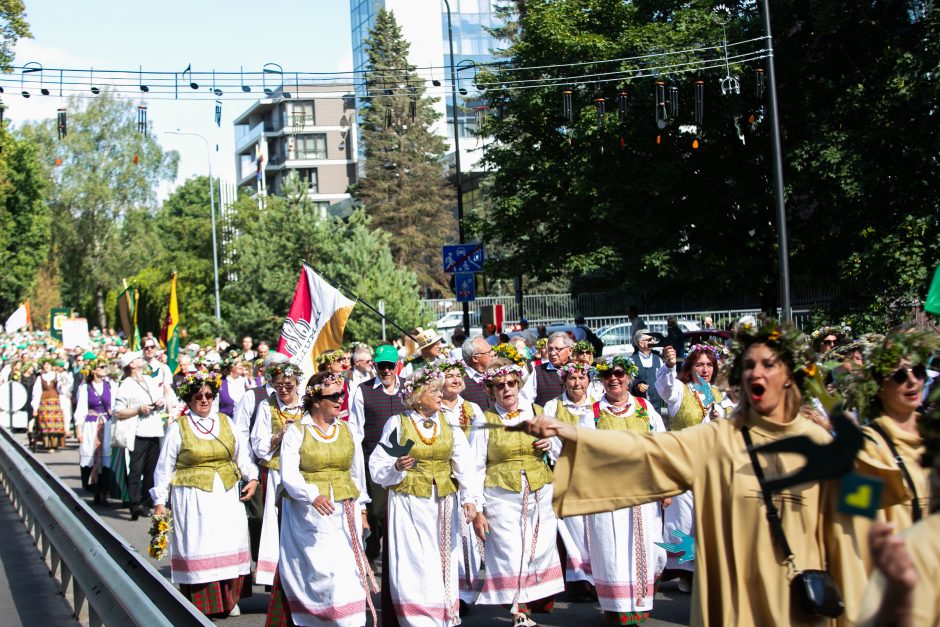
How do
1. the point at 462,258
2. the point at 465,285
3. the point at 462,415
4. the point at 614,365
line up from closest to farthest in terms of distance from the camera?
the point at 462,415 → the point at 614,365 → the point at 462,258 → the point at 465,285

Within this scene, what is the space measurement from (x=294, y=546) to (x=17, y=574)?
405cm

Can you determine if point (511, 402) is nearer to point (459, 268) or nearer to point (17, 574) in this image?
point (17, 574)

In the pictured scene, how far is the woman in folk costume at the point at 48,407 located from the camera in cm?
2542

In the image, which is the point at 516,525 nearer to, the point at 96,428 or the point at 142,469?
the point at 142,469

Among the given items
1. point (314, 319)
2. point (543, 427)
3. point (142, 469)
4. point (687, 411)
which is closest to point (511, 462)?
point (687, 411)

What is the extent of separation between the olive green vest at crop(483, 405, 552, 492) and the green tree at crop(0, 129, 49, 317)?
6378cm

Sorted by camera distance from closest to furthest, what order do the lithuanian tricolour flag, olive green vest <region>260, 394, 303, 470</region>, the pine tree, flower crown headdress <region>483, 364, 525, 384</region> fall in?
flower crown headdress <region>483, 364, 525, 384</region>, olive green vest <region>260, 394, 303, 470</region>, the lithuanian tricolour flag, the pine tree

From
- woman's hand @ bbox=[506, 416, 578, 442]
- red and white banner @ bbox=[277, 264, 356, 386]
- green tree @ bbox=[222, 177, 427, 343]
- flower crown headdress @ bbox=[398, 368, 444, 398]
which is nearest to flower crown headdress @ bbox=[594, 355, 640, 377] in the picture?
flower crown headdress @ bbox=[398, 368, 444, 398]

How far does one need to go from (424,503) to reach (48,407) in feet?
63.8

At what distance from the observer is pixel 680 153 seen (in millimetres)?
33781

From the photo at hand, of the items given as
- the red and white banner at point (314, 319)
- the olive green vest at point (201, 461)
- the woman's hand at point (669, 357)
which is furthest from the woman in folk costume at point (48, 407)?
the woman's hand at point (669, 357)

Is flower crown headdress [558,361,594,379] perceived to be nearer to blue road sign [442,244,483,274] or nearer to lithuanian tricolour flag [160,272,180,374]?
blue road sign [442,244,483,274]

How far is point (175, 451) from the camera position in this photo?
30.6ft

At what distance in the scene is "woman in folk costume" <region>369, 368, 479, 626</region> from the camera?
8.00 m
